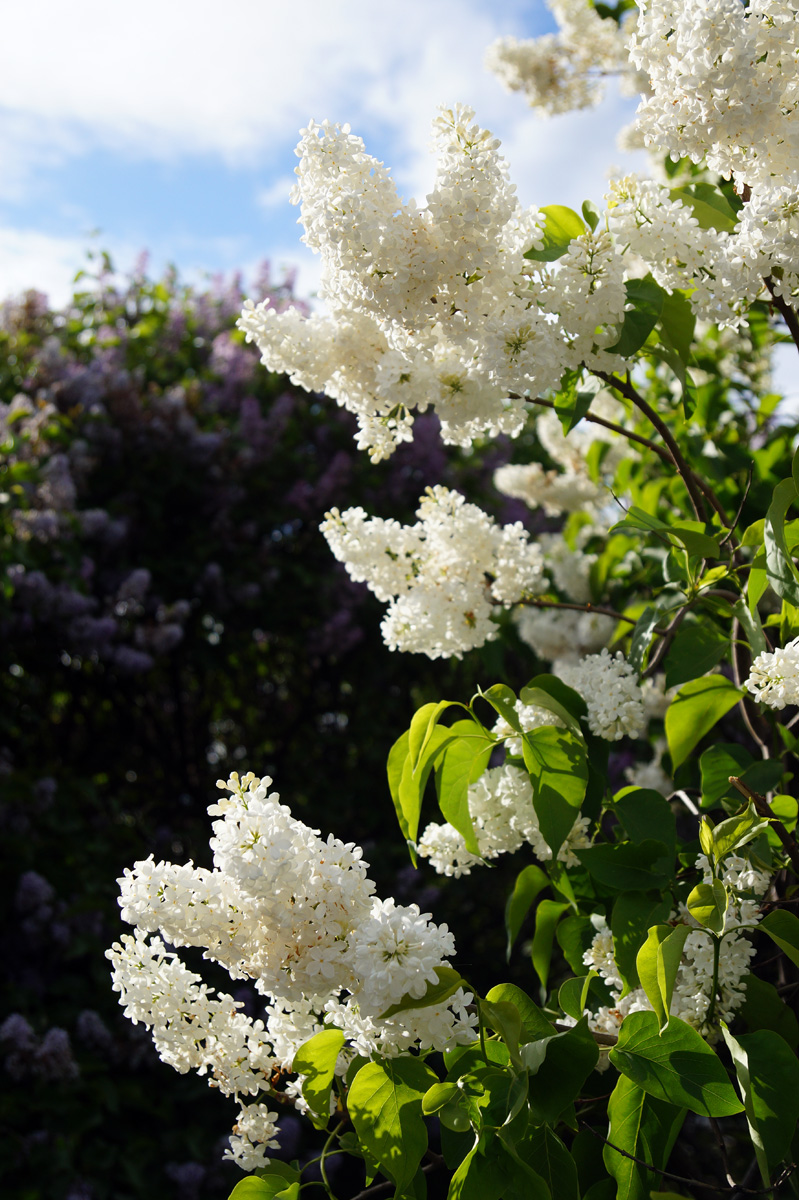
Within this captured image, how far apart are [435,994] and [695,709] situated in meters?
0.55

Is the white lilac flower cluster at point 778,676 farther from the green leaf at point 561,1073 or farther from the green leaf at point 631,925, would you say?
the green leaf at point 561,1073

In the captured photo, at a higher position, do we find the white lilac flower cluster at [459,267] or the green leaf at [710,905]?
the white lilac flower cluster at [459,267]

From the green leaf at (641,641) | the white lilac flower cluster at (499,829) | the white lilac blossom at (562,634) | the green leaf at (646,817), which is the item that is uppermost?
the white lilac blossom at (562,634)

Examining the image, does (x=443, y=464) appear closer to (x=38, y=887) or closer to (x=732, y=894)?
(x=38, y=887)

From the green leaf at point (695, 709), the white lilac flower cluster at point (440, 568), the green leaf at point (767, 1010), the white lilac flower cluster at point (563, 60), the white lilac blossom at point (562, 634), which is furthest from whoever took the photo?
the white lilac flower cluster at point (563, 60)

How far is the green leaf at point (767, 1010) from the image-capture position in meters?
0.93

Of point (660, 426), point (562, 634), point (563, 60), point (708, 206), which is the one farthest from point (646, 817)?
point (563, 60)

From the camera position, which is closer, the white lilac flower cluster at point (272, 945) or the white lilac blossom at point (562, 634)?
the white lilac flower cluster at point (272, 945)

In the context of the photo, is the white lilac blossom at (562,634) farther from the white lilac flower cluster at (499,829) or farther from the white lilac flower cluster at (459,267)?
the white lilac flower cluster at (459,267)

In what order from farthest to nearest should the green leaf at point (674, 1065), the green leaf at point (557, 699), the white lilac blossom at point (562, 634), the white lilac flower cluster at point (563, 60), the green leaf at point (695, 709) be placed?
the white lilac flower cluster at point (563, 60), the white lilac blossom at point (562, 634), the green leaf at point (695, 709), the green leaf at point (557, 699), the green leaf at point (674, 1065)

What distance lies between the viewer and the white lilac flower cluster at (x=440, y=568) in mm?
1331

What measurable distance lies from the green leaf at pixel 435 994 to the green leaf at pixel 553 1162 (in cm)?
15

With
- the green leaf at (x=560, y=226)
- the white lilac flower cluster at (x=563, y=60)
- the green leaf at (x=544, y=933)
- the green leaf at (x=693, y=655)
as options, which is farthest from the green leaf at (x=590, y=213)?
the white lilac flower cluster at (x=563, y=60)

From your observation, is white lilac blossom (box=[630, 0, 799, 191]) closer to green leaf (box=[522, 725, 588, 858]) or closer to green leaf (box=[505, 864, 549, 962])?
green leaf (box=[522, 725, 588, 858])
